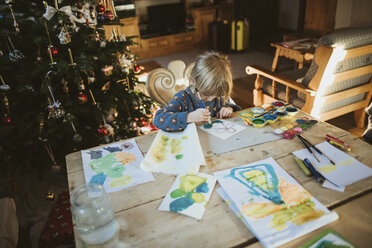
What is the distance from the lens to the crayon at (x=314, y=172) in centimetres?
82

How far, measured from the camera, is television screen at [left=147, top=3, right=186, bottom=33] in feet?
16.7

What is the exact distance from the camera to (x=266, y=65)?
4223 millimetres

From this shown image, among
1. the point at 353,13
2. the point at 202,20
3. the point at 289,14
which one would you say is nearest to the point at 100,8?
the point at 202,20

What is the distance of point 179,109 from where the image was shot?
4.41ft

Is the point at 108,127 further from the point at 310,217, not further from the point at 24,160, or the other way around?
the point at 310,217

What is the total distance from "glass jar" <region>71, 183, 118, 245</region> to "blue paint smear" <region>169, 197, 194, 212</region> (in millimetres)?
166

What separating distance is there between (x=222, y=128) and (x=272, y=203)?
0.49 metres

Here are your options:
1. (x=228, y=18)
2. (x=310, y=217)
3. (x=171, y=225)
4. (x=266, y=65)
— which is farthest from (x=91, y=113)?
(x=228, y=18)

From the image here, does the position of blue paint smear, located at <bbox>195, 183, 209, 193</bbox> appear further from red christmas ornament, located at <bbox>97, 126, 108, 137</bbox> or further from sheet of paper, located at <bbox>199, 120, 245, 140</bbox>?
red christmas ornament, located at <bbox>97, 126, 108, 137</bbox>

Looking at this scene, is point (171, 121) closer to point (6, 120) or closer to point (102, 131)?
point (102, 131)

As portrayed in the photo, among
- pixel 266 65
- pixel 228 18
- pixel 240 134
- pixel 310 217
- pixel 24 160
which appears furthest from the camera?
pixel 228 18

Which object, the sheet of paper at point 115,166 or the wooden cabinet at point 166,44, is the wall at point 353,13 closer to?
the wooden cabinet at point 166,44

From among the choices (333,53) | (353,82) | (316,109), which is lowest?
(316,109)

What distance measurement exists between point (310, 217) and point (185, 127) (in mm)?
621
